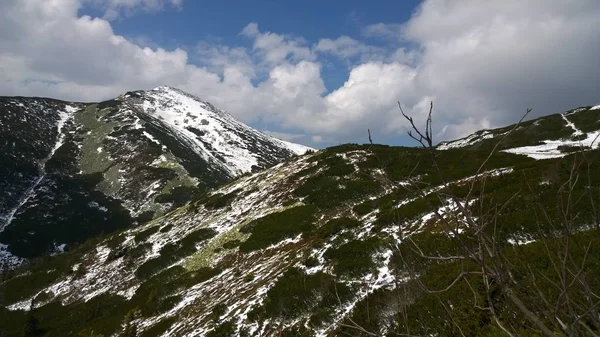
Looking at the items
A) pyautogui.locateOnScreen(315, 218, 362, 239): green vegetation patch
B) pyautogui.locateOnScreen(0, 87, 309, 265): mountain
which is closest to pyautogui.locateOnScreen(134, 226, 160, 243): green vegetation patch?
pyautogui.locateOnScreen(315, 218, 362, 239): green vegetation patch

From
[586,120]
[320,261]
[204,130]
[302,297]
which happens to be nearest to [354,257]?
[320,261]

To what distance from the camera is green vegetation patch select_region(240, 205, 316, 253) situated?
23.3m

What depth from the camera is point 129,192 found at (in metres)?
91.7

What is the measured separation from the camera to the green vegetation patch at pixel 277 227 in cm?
2330

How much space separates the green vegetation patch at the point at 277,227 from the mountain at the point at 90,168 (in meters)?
31.7

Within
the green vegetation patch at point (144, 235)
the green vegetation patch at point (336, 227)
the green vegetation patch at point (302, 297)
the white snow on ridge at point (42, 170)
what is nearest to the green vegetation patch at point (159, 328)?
the green vegetation patch at point (302, 297)

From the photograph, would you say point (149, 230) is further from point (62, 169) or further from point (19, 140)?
point (19, 140)

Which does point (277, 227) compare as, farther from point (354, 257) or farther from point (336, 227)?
point (354, 257)

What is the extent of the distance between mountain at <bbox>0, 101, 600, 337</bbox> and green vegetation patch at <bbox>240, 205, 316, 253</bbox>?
13 cm

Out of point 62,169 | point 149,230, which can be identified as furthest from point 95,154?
point 149,230

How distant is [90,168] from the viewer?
103 m

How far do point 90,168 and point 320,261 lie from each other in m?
104

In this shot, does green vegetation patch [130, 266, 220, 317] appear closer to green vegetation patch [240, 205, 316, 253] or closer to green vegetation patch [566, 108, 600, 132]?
green vegetation patch [240, 205, 316, 253]

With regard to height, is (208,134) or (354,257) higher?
(208,134)
